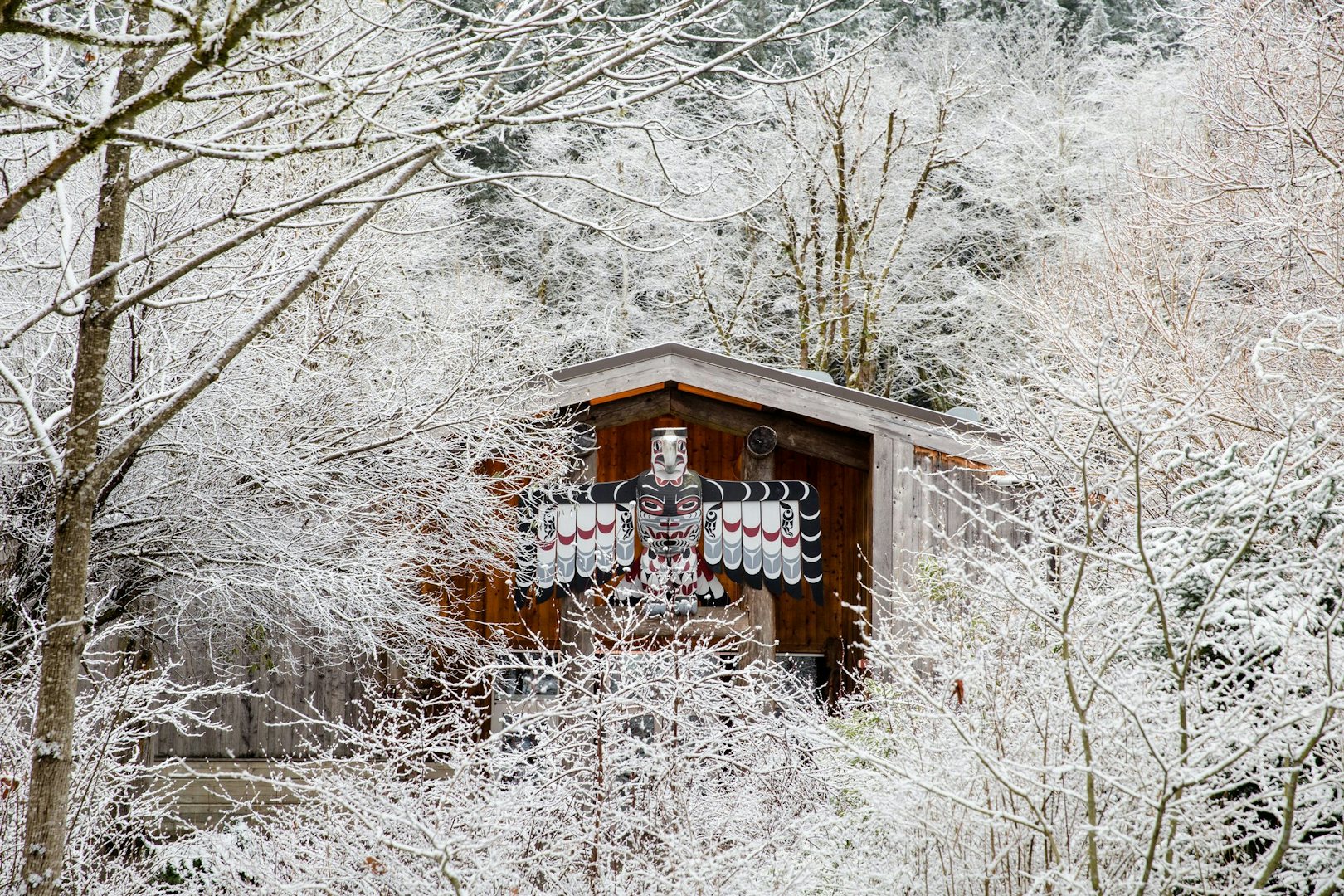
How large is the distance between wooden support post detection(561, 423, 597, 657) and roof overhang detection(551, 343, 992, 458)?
0.50 meters

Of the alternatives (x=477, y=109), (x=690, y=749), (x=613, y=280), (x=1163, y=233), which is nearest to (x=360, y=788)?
(x=690, y=749)

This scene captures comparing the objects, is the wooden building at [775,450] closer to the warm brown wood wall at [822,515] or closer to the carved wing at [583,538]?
the warm brown wood wall at [822,515]

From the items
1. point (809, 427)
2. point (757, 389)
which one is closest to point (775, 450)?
point (809, 427)

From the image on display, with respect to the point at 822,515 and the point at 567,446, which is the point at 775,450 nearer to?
the point at 567,446

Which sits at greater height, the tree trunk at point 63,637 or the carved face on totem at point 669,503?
the carved face on totem at point 669,503

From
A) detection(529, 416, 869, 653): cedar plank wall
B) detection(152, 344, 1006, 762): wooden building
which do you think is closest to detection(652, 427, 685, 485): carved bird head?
detection(152, 344, 1006, 762): wooden building

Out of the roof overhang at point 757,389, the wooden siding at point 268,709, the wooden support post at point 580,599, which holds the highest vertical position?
the roof overhang at point 757,389

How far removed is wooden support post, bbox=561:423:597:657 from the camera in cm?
828

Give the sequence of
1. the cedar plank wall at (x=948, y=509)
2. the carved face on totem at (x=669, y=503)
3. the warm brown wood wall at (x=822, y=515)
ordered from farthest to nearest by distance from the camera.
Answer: the warm brown wood wall at (x=822, y=515) < the cedar plank wall at (x=948, y=509) < the carved face on totem at (x=669, y=503)

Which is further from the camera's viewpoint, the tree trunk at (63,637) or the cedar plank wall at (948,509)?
the cedar plank wall at (948,509)

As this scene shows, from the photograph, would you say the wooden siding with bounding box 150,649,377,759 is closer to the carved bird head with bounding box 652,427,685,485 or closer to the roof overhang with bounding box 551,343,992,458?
the roof overhang with bounding box 551,343,992,458

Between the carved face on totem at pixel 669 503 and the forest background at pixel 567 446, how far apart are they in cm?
122

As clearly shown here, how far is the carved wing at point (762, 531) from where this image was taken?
803 centimetres

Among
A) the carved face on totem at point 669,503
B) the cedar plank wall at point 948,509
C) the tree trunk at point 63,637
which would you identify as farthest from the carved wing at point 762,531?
the tree trunk at point 63,637
